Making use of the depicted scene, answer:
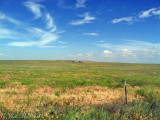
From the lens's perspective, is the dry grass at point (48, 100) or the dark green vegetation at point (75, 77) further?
the dark green vegetation at point (75, 77)

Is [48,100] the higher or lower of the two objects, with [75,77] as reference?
higher

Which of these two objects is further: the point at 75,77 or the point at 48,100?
the point at 75,77

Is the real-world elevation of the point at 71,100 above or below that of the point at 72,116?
Result: below

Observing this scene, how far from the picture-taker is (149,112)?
462cm

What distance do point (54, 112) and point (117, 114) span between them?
8.94 feet

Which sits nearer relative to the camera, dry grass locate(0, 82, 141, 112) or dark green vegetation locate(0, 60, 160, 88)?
dry grass locate(0, 82, 141, 112)

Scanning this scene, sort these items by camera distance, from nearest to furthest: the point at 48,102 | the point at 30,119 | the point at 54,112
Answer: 1. the point at 30,119
2. the point at 54,112
3. the point at 48,102

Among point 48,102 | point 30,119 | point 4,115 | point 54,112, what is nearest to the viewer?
point 30,119

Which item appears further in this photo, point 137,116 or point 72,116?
point 137,116

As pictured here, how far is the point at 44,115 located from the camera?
13.7 ft

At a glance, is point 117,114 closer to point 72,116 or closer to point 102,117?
point 102,117

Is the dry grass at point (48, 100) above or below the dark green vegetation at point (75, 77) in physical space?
above

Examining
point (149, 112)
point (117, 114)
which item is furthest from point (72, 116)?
point (149, 112)

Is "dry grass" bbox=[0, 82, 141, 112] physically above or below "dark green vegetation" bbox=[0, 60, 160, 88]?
above
